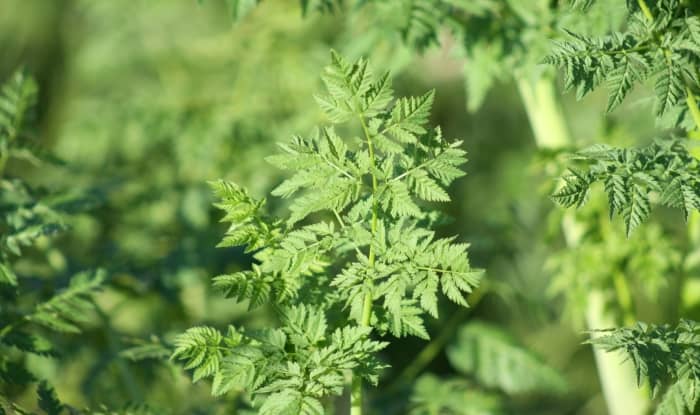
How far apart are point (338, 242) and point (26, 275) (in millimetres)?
1081

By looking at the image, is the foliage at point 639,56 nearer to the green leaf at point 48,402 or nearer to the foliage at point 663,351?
the foliage at point 663,351

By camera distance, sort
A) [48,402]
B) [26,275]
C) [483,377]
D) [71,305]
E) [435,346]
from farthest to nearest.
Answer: [435,346] < [483,377] < [26,275] < [71,305] < [48,402]

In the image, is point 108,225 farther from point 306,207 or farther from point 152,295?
point 306,207

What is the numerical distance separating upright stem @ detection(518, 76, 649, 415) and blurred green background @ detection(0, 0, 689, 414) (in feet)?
0.20

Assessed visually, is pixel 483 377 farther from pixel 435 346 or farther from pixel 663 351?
pixel 663 351

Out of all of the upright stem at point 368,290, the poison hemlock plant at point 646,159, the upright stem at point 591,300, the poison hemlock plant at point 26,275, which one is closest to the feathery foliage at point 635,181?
the poison hemlock plant at point 646,159

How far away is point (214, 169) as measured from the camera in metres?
2.78

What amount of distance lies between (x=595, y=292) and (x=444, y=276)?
920 mm

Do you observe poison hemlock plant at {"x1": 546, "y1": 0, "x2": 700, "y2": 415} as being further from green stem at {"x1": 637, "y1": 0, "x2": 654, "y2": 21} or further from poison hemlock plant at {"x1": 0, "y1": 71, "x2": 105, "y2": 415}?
poison hemlock plant at {"x1": 0, "y1": 71, "x2": 105, "y2": 415}

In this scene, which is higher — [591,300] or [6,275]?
[6,275]

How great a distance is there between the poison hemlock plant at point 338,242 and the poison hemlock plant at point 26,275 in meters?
A: 0.43

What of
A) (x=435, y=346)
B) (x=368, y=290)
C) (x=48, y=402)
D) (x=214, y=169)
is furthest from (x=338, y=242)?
(x=214, y=169)

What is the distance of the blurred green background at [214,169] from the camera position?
1968 millimetres

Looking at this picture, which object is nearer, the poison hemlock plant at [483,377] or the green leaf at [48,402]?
the green leaf at [48,402]
